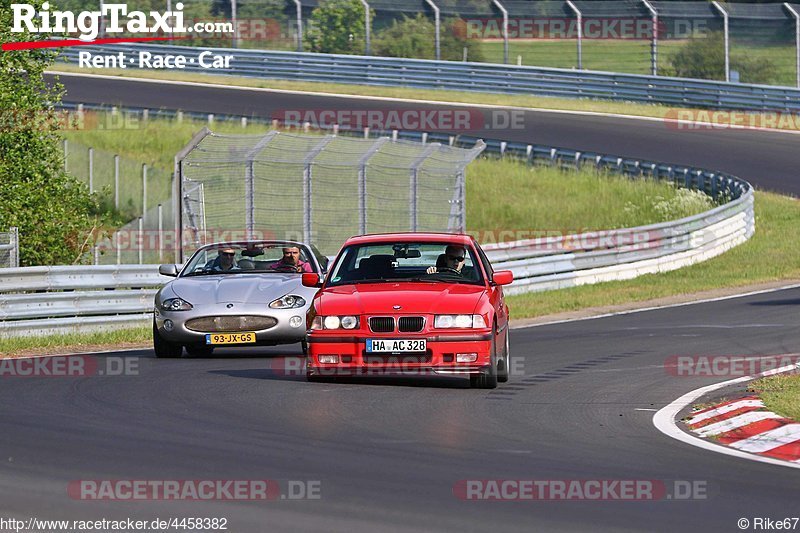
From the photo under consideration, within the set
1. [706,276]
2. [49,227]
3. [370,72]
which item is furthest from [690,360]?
[370,72]

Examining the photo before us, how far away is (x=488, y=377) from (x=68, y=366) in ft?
14.7

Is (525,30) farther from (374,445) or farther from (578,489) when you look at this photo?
(578,489)

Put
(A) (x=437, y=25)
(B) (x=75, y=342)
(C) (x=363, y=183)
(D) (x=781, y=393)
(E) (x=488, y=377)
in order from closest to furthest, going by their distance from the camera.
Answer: (D) (x=781, y=393) → (E) (x=488, y=377) → (B) (x=75, y=342) → (C) (x=363, y=183) → (A) (x=437, y=25)

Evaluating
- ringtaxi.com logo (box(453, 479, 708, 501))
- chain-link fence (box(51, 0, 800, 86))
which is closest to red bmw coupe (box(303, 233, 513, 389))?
ringtaxi.com logo (box(453, 479, 708, 501))

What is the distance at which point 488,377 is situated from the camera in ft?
41.2

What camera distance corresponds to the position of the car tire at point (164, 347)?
50.6ft

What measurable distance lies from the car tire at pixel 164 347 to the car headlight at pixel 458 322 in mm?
4182

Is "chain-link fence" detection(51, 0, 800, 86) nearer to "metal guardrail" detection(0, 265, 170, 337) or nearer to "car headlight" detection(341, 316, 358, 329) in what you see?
"metal guardrail" detection(0, 265, 170, 337)

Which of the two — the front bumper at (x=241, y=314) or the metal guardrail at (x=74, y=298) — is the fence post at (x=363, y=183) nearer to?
the metal guardrail at (x=74, y=298)

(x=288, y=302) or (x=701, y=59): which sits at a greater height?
(x=701, y=59)

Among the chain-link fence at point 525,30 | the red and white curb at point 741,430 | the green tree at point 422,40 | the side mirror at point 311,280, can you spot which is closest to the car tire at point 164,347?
the side mirror at point 311,280

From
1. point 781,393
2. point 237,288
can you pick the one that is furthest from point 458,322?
point 237,288

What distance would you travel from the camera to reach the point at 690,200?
34219 mm

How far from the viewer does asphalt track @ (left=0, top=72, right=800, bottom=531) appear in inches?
278
